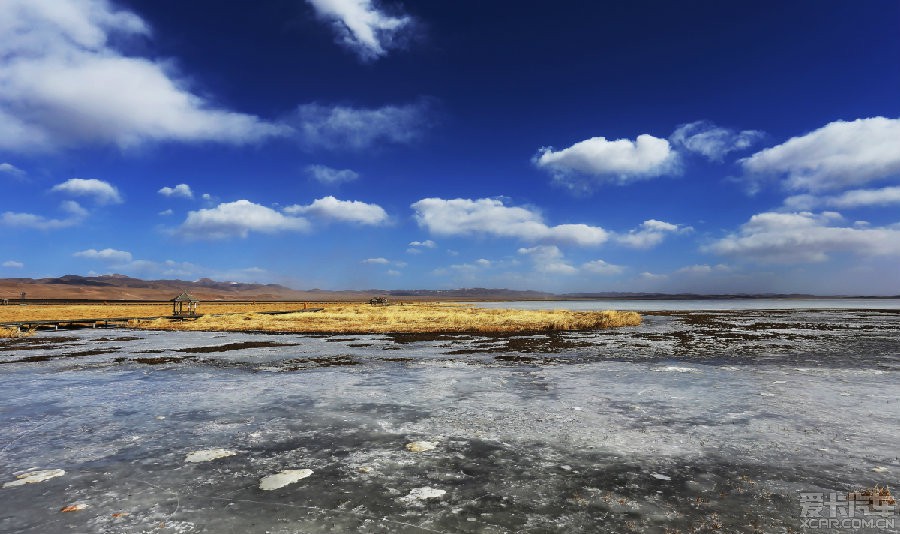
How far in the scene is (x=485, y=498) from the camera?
5016mm

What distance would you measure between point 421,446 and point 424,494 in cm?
179

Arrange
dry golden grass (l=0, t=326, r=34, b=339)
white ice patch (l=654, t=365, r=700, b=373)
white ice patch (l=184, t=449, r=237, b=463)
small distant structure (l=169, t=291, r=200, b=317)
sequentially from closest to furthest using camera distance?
white ice patch (l=184, t=449, r=237, b=463) → white ice patch (l=654, t=365, r=700, b=373) → dry golden grass (l=0, t=326, r=34, b=339) → small distant structure (l=169, t=291, r=200, b=317)

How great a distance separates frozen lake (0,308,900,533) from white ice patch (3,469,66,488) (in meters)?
0.04

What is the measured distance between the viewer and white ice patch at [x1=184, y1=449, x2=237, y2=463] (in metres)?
6.34

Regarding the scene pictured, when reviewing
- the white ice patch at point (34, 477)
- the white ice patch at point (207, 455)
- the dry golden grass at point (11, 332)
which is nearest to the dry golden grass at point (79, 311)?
the dry golden grass at point (11, 332)

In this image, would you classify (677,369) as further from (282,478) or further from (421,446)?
(282,478)

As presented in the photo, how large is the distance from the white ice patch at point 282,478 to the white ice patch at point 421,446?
150 centimetres

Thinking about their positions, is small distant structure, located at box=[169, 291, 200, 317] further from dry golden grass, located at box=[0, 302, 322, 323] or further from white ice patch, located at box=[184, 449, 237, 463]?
white ice patch, located at box=[184, 449, 237, 463]

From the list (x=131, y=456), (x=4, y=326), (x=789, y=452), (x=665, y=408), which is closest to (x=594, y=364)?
(x=665, y=408)

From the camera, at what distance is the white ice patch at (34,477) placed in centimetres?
552

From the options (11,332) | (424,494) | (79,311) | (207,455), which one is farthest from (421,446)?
(79,311)

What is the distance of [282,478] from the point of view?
5.62 metres

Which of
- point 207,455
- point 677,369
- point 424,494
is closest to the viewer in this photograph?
point 424,494

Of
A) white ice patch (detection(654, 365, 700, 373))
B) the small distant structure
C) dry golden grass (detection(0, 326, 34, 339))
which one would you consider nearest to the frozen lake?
white ice patch (detection(654, 365, 700, 373))
